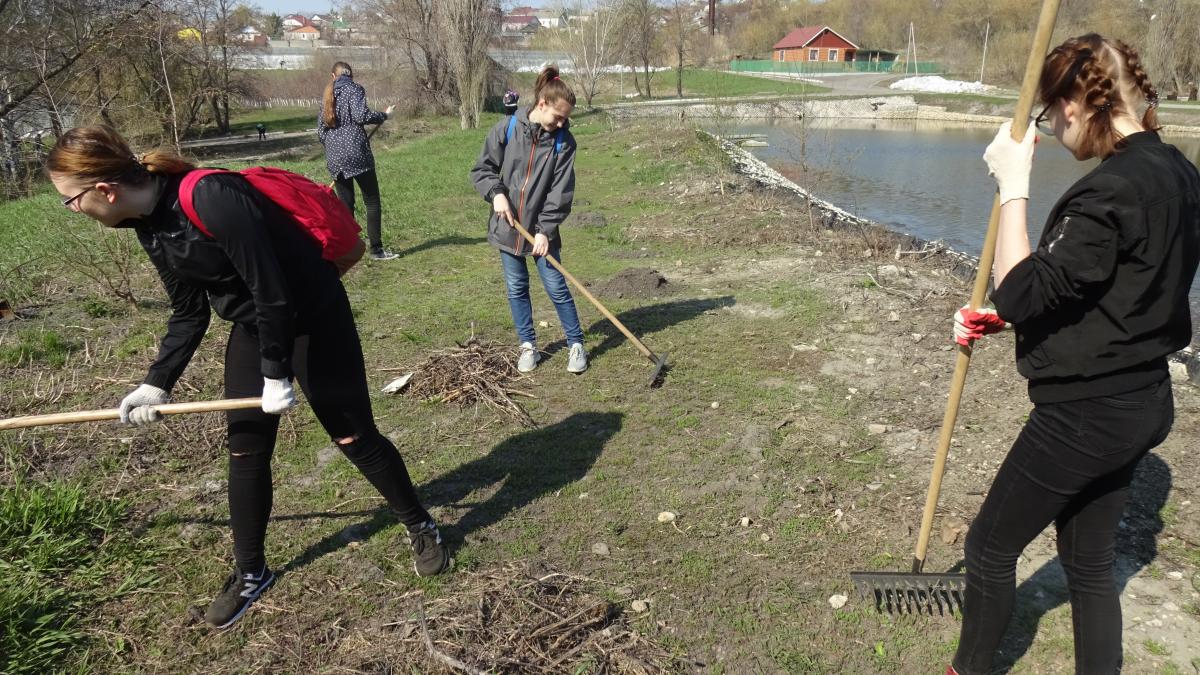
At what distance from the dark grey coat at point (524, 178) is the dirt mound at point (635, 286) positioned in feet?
6.56

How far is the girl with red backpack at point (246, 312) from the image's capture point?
7.36ft

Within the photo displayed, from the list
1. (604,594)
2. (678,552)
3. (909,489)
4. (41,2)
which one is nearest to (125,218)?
(604,594)

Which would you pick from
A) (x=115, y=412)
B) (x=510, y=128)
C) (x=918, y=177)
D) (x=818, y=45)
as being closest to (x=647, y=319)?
(x=510, y=128)

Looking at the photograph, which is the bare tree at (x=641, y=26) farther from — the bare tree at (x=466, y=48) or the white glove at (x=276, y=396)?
the white glove at (x=276, y=396)

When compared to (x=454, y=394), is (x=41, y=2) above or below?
above

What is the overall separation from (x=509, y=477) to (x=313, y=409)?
4.73 ft

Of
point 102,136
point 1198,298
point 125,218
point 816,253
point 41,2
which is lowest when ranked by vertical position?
point 1198,298

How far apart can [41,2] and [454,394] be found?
19178 mm

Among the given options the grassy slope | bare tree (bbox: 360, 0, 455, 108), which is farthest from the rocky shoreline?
bare tree (bbox: 360, 0, 455, 108)

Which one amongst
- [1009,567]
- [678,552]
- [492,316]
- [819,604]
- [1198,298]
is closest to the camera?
[1009,567]

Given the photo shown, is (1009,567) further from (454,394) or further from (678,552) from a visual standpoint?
(454,394)

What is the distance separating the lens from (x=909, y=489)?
3.62 meters

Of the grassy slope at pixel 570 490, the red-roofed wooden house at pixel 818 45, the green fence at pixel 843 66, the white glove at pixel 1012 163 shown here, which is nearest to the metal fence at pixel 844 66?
the green fence at pixel 843 66

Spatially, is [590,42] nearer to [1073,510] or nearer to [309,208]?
[309,208]
